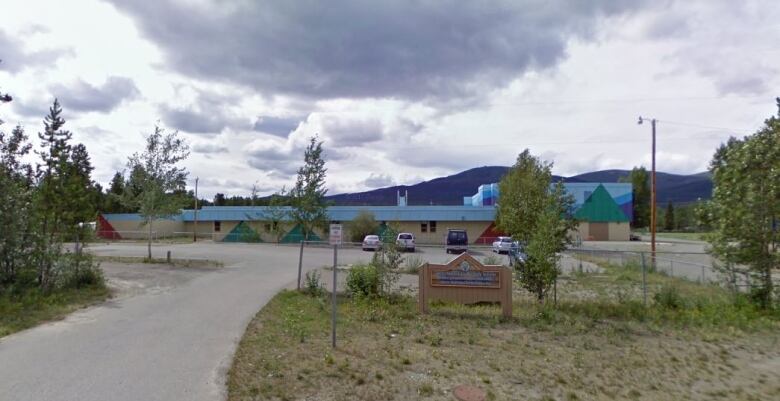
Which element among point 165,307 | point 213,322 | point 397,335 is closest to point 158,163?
point 165,307

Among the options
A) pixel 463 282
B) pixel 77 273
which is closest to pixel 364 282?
pixel 463 282

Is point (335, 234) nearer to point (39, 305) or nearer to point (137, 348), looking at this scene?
point (137, 348)

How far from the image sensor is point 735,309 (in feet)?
35.5

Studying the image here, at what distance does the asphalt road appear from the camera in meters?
5.64

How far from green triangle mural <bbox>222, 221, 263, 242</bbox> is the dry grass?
3793cm

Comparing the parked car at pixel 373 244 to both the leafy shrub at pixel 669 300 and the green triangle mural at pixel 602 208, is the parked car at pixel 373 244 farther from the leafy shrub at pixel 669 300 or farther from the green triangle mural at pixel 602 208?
the green triangle mural at pixel 602 208

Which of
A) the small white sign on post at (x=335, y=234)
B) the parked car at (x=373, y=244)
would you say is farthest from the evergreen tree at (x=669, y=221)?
the small white sign on post at (x=335, y=234)

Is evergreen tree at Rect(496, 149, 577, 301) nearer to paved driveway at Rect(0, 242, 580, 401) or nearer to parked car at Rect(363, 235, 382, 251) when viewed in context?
parked car at Rect(363, 235, 382, 251)

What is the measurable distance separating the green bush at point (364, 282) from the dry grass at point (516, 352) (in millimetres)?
358

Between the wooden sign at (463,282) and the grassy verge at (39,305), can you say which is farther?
the wooden sign at (463,282)

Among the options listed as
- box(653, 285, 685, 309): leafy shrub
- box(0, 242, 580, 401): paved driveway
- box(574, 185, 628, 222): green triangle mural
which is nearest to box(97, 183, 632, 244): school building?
box(574, 185, 628, 222): green triangle mural

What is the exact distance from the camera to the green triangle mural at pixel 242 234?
4806cm

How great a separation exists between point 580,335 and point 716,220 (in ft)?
19.5

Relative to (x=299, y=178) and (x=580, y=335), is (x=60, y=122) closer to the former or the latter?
(x=299, y=178)
